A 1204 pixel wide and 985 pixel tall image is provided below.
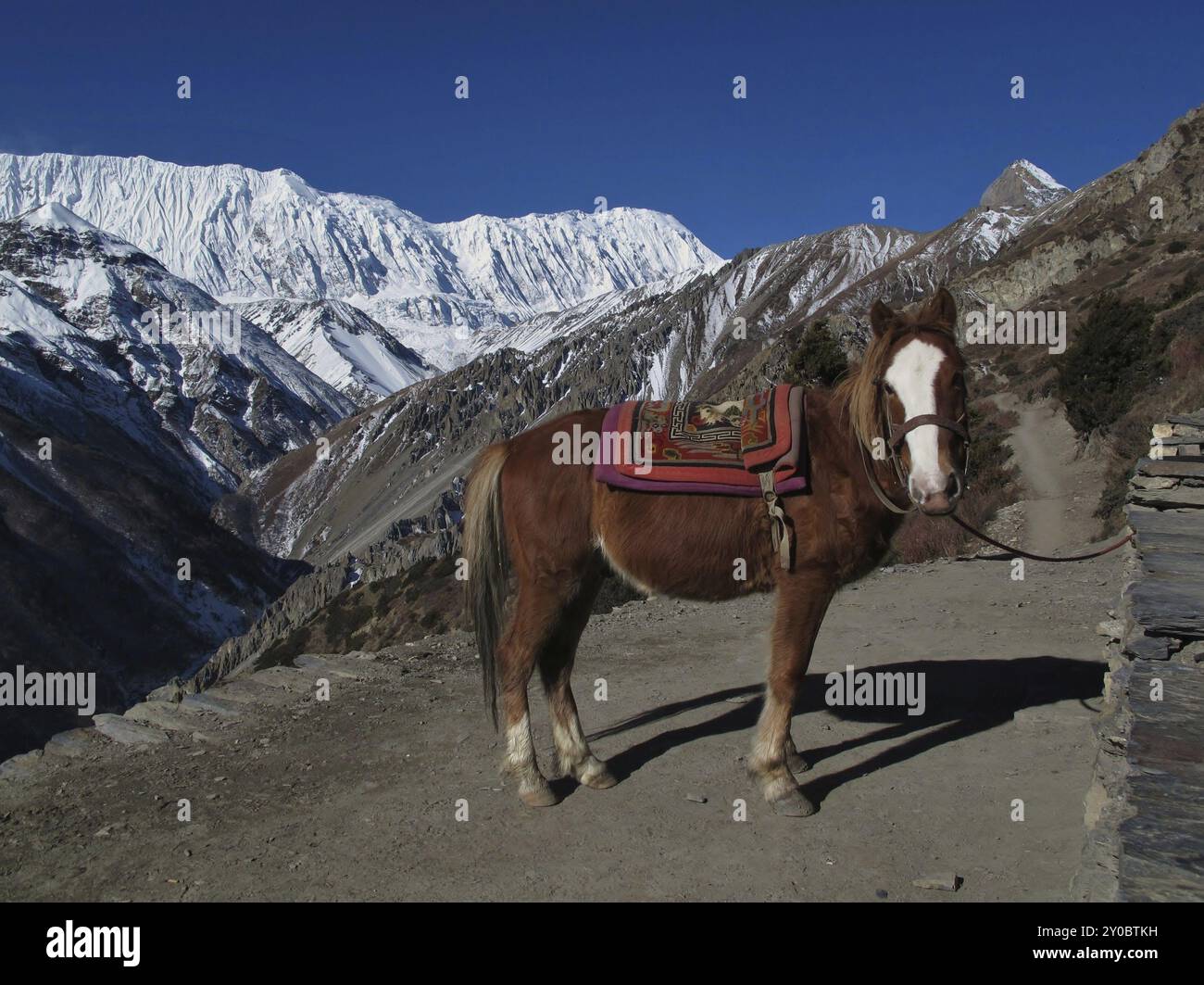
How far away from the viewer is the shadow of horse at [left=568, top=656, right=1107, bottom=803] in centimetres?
731

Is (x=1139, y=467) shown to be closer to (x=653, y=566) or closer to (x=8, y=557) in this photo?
(x=653, y=566)

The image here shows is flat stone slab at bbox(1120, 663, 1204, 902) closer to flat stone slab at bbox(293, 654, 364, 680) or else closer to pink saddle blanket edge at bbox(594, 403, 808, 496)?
pink saddle blanket edge at bbox(594, 403, 808, 496)

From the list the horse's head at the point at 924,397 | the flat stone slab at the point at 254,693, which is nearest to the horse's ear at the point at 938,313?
the horse's head at the point at 924,397

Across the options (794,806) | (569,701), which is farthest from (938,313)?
(569,701)

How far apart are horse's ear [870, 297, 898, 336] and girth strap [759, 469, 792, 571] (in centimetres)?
113

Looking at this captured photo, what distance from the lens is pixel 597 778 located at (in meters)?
6.82

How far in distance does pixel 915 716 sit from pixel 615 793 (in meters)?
3.08

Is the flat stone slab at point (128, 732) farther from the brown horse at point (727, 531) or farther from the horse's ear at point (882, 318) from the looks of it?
the horse's ear at point (882, 318)

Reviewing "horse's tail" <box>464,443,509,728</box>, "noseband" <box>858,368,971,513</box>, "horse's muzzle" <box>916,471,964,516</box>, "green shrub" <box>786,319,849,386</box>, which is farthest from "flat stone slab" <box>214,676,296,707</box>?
"green shrub" <box>786,319,849,386</box>

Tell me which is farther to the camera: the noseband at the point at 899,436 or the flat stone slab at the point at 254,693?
the flat stone slab at the point at 254,693

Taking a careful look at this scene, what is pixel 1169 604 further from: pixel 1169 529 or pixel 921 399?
pixel 1169 529

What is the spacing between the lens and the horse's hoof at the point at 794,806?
241 inches

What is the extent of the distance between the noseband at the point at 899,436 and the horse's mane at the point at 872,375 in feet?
0.16

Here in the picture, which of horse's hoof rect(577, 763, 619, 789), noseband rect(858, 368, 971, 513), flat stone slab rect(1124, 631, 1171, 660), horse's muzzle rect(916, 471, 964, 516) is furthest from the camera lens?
horse's hoof rect(577, 763, 619, 789)
